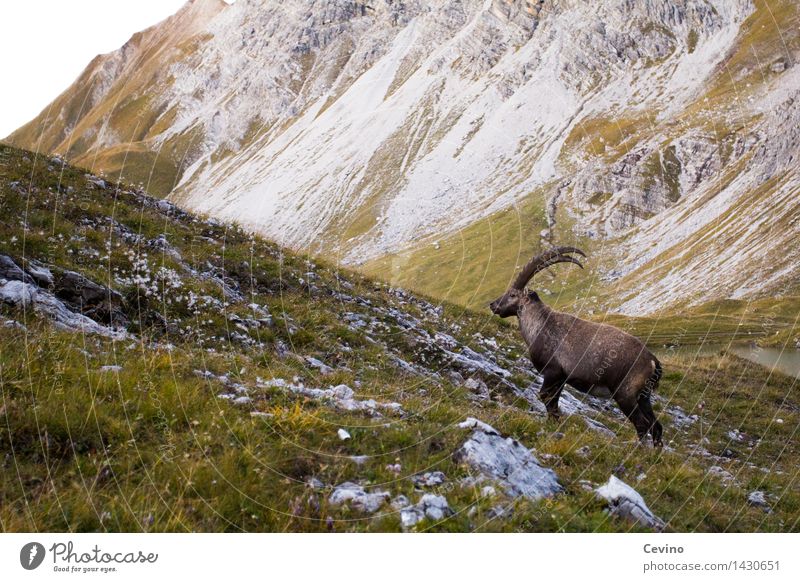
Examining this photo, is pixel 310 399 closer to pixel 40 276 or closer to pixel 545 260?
pixel 40 276

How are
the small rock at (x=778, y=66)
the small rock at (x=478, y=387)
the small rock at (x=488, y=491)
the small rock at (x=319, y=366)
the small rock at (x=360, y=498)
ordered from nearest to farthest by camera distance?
1. the small rock at (x=360, y=498)
2. the small rock at (x=488, y=491)
3. the small rock at (x=319, y=366)
4. the small rock at (x=478, y=387)
5. the small rock at (x=778, y=66)

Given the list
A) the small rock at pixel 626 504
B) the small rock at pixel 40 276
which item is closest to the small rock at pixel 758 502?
the small rock at pixel 626 504

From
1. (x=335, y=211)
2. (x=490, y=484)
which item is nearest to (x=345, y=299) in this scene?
(x=490, y=484)

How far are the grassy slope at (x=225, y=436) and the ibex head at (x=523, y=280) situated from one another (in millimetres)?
2273

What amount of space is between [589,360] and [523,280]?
2.89m

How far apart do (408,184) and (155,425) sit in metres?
157

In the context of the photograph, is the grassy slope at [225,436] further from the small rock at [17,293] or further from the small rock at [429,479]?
the small rock at [17,293]

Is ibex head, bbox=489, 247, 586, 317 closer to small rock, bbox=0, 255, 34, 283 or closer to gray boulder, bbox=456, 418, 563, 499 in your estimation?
gray boulder, bbox=456, 418, 563, 499

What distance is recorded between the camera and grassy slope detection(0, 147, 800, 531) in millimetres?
5410

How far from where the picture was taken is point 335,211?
154 m

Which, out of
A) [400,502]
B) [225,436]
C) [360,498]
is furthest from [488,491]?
[225,436]

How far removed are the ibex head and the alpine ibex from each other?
3cm

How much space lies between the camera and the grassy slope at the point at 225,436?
541 cm
